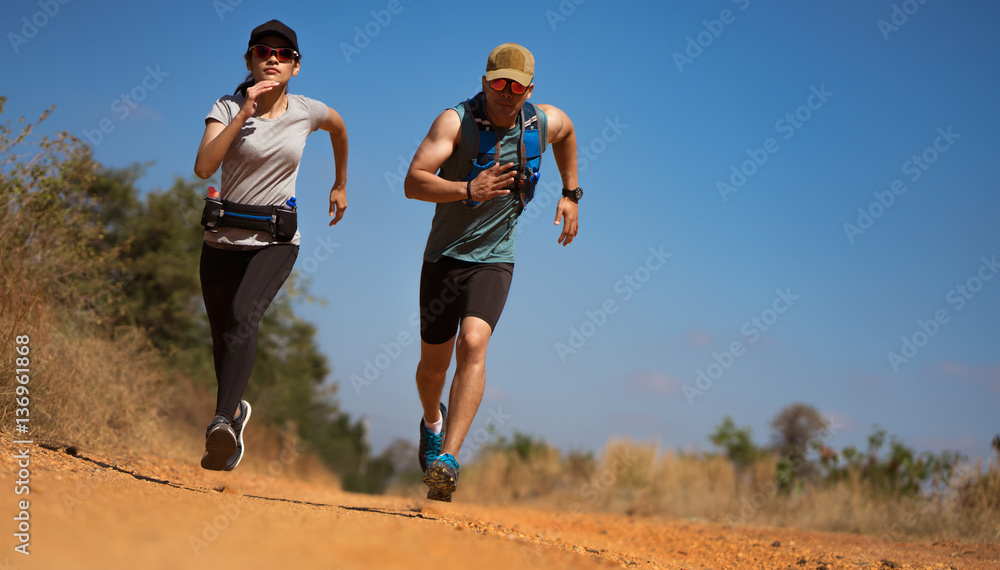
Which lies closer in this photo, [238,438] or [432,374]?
[238,438]

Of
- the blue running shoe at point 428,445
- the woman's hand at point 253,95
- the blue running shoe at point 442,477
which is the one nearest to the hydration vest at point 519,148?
the woman's hand at point 253,95

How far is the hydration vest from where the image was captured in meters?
4.92

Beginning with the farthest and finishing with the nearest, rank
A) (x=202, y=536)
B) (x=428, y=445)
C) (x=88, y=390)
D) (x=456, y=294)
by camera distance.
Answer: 1. (x=88, y=390)
2. (x=428, y=445)
3. (x=456, y=294)
4. (x=202, y=536)

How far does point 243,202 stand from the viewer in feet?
15.8

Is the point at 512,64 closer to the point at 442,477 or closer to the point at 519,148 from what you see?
the point at 519,148

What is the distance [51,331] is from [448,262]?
362 cm

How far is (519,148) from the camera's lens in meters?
5.00

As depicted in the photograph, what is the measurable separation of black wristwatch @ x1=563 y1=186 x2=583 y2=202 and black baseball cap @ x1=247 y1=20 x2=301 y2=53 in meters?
2.05

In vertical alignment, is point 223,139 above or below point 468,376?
above

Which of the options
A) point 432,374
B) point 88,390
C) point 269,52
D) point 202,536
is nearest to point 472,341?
point 432,374

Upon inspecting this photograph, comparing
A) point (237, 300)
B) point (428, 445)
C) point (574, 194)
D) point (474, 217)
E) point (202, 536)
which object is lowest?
point (202, 536)

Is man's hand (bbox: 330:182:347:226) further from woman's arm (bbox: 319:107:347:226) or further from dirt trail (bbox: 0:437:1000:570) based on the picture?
dirt trail (bbox: 0:437:1000:570)

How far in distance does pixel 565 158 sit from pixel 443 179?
115 cm

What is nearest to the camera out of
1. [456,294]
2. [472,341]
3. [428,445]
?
[472,341]
